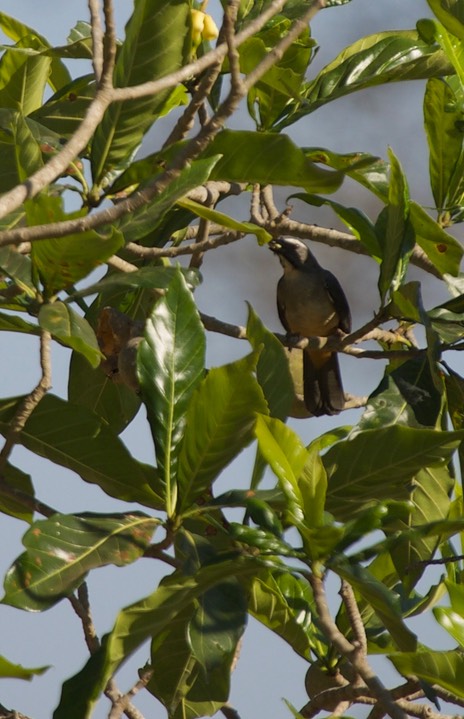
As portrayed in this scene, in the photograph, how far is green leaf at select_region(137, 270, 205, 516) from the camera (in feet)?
6.98

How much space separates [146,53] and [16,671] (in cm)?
150

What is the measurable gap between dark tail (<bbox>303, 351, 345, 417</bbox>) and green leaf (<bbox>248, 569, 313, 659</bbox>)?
1515 mm

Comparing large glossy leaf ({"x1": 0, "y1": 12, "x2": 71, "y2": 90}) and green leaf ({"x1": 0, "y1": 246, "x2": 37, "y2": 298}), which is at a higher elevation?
large glossy leaf ({"x1": 0, "y1": 12, "x2": 71, "y2": 90})

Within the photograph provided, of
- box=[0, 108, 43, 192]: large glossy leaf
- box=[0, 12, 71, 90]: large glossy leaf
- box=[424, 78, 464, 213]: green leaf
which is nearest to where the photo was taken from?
box=[0, 108, 43, 192]: large glossy leaf

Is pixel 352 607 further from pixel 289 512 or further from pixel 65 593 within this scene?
pixel 65 593

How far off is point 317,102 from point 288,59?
0.82 feet

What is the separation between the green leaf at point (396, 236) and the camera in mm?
2523

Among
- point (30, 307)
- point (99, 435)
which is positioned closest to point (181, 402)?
point (99, 435)

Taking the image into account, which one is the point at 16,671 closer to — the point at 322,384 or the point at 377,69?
the point at 377,69

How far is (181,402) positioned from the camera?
84.5 inches

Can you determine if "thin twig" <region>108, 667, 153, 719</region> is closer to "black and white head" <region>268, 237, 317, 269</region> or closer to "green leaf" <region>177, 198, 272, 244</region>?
"green leaf" <region>177, 198, 272, 244</region>

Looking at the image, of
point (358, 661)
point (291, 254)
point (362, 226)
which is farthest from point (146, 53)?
point (291, 254)

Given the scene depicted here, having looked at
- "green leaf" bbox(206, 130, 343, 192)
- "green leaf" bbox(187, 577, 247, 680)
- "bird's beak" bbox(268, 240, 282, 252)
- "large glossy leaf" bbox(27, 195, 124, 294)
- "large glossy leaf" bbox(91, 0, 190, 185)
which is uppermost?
"bird's beak" bbox(268, 240, 282, 252)

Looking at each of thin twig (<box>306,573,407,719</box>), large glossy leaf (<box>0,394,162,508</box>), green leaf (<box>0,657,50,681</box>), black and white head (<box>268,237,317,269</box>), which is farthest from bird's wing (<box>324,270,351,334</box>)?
green leaf (<box>0,657,50,681</box>)
